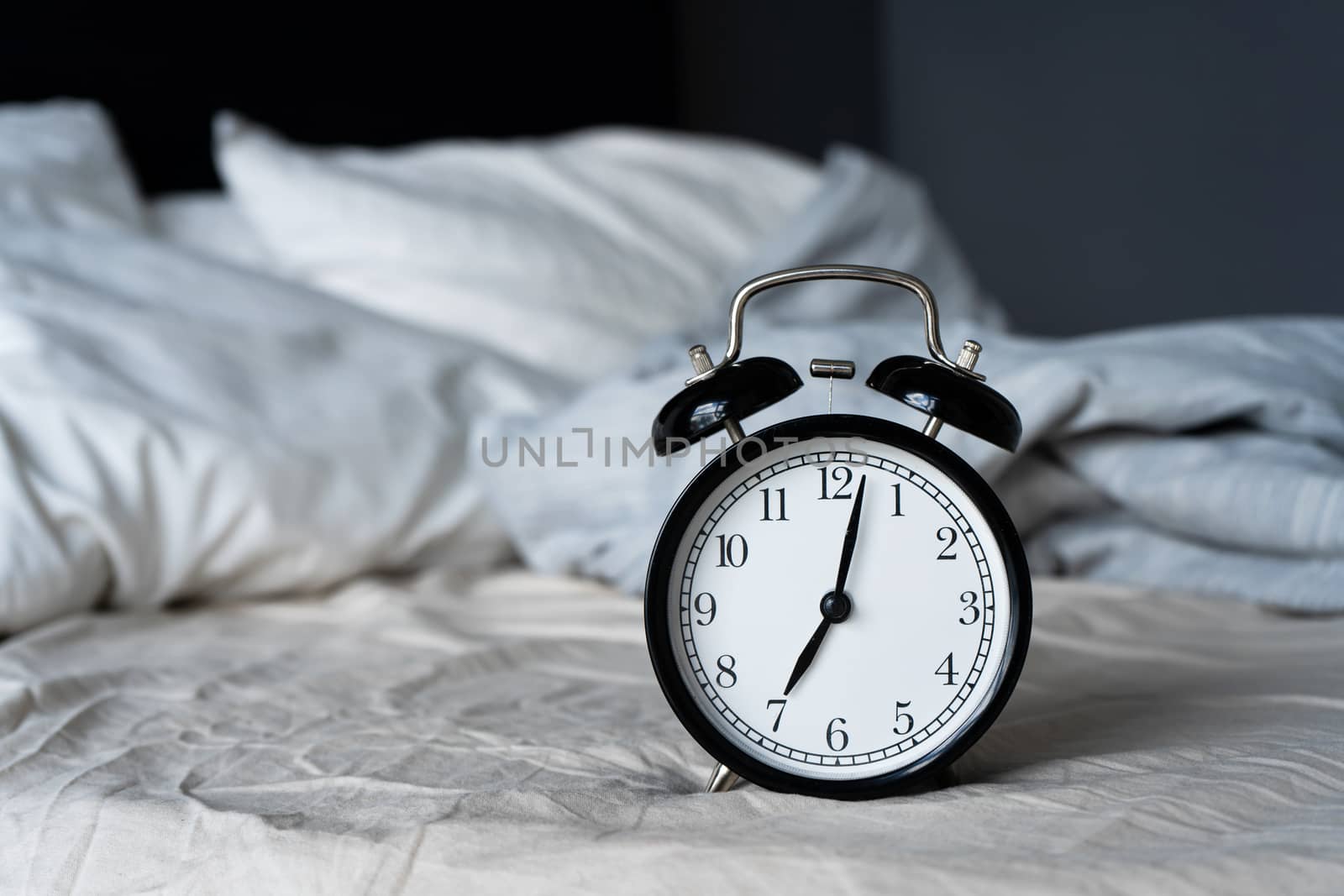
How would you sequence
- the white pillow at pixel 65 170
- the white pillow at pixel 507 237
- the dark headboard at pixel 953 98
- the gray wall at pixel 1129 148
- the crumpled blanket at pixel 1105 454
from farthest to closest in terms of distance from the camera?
the gray wall at pixel 1129 148
the dark headboard at pixel 953 98
the white pillow at pixel 507 237
the white pillow at pixel 65 170
the crumpled blanket at pixel 1105 454

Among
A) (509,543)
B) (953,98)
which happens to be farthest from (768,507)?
(953,98)

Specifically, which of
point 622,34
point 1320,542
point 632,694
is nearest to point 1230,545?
point 1320,542

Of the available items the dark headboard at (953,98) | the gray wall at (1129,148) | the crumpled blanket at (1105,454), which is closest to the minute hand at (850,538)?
the crumpled blanket at (1105,454)

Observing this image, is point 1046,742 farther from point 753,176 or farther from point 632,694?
point 753,176

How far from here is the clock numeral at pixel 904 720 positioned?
633mm

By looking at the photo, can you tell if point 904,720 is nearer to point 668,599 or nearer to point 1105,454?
point 668,599

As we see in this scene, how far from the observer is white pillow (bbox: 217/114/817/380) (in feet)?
5.24

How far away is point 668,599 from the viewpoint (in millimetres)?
637

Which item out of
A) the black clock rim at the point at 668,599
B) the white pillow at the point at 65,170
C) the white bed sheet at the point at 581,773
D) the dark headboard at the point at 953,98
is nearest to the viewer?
the white bed sheet at the point at 581,773

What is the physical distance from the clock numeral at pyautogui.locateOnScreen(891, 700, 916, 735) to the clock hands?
0.05 meters

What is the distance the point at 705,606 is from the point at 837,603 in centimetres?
7

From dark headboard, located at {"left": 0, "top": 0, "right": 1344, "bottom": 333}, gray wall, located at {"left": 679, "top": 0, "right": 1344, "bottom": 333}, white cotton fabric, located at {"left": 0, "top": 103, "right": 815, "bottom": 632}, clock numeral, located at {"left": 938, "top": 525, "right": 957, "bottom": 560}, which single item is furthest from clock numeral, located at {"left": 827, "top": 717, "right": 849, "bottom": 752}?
gray wall, located at {"left": 679, "top": 0, "right": 1344, "bottom": 333}

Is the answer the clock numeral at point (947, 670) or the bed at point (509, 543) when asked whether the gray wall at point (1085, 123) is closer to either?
the bed at point (509, 543)

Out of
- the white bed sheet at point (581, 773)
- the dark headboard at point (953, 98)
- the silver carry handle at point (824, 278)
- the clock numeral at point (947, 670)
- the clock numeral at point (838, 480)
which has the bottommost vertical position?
the white bed sheet at point (581, 773)
